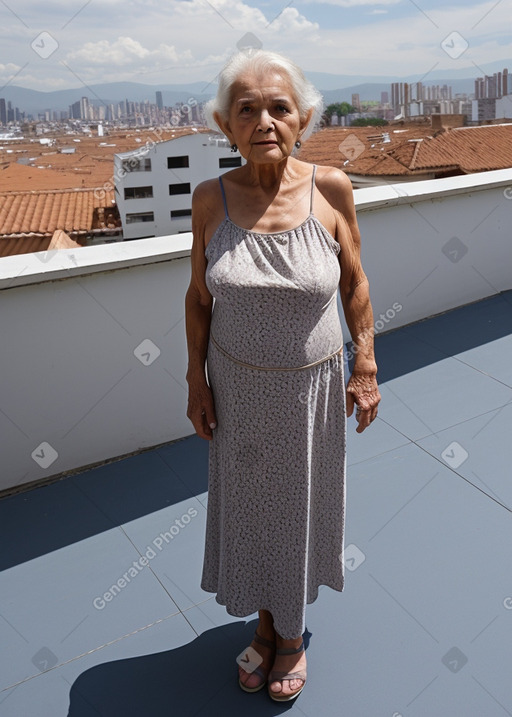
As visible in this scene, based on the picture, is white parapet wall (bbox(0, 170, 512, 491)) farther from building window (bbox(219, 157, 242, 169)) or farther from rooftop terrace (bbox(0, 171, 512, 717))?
building window (bbox(219, 157, 242, 169))

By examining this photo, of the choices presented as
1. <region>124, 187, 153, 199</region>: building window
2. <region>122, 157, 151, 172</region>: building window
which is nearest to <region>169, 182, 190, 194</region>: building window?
<region>122, 157, 151, 172</region>: building window

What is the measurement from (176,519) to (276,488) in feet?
2.78

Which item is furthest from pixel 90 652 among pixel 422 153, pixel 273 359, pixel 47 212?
pixel 47 212

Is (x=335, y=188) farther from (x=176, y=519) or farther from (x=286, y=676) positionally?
(x=176, y=519)

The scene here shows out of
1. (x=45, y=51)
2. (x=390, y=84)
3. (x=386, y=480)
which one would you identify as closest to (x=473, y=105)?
(x=390, y=84)

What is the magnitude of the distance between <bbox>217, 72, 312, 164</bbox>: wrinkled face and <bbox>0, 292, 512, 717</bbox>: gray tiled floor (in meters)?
1.26

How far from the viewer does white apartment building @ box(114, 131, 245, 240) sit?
30.4 m

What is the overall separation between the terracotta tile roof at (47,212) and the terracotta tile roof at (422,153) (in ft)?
25.2

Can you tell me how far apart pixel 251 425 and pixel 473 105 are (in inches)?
1592

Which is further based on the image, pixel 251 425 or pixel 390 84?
pixel 390 84

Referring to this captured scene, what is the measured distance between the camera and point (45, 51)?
522cm

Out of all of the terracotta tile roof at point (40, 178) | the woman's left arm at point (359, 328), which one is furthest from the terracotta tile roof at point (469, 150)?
the woman's left arm at point (359, 328)

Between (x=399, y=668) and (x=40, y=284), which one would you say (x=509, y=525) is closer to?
(x=399, y=668)

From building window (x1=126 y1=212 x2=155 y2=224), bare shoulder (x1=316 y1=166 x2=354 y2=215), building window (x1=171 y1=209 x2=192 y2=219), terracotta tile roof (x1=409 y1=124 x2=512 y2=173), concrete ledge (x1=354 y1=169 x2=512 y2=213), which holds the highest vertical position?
bare shoulder (x1=316 y1=166 x2=354 y2=215)
